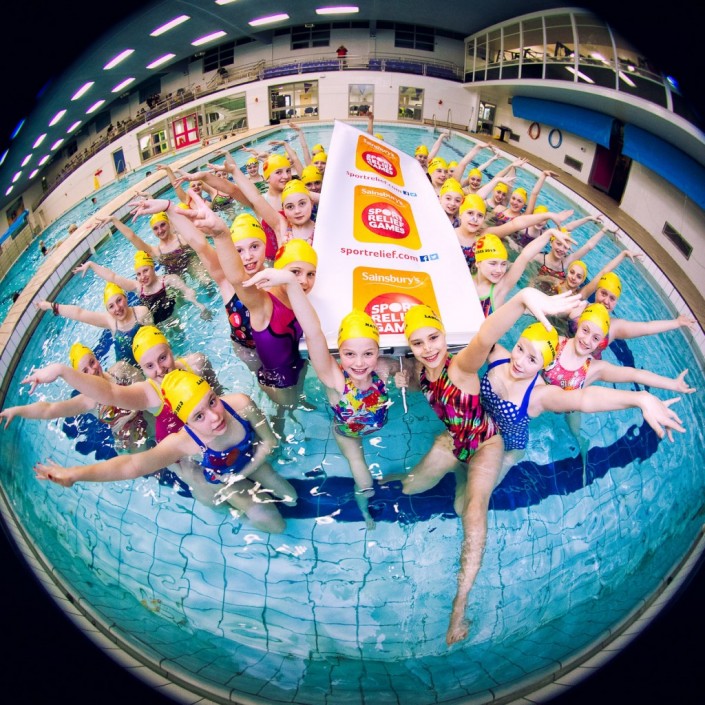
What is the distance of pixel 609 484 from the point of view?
153 cm

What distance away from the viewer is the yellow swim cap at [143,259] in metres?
1.97

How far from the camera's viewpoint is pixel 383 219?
94.5 inches

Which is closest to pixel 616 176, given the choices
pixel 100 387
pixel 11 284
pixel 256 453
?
pixel 256 453

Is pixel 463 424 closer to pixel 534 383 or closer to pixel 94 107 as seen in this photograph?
pixel 534 383

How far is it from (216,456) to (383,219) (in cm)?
154

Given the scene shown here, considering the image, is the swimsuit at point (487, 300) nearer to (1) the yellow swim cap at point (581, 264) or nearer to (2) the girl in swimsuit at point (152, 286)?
(1) the yellow swim cap at point (581, 264)

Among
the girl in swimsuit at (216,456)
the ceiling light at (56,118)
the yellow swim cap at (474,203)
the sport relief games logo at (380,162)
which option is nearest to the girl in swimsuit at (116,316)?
the girl in swimsuit at (216,456)

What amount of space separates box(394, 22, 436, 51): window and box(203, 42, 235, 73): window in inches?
19.0

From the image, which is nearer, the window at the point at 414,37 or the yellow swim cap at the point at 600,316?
the window at the point at 414,37

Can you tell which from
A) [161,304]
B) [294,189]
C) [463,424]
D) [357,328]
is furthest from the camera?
[294,189]

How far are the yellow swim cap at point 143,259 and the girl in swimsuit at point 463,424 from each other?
1.28 m

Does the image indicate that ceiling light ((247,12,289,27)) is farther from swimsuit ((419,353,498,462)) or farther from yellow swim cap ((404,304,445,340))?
swimsuit ((419,353,498,462))

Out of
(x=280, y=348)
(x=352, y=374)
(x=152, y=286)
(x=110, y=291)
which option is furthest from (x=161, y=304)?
(x=352, y=374)

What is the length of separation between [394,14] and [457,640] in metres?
1.90
